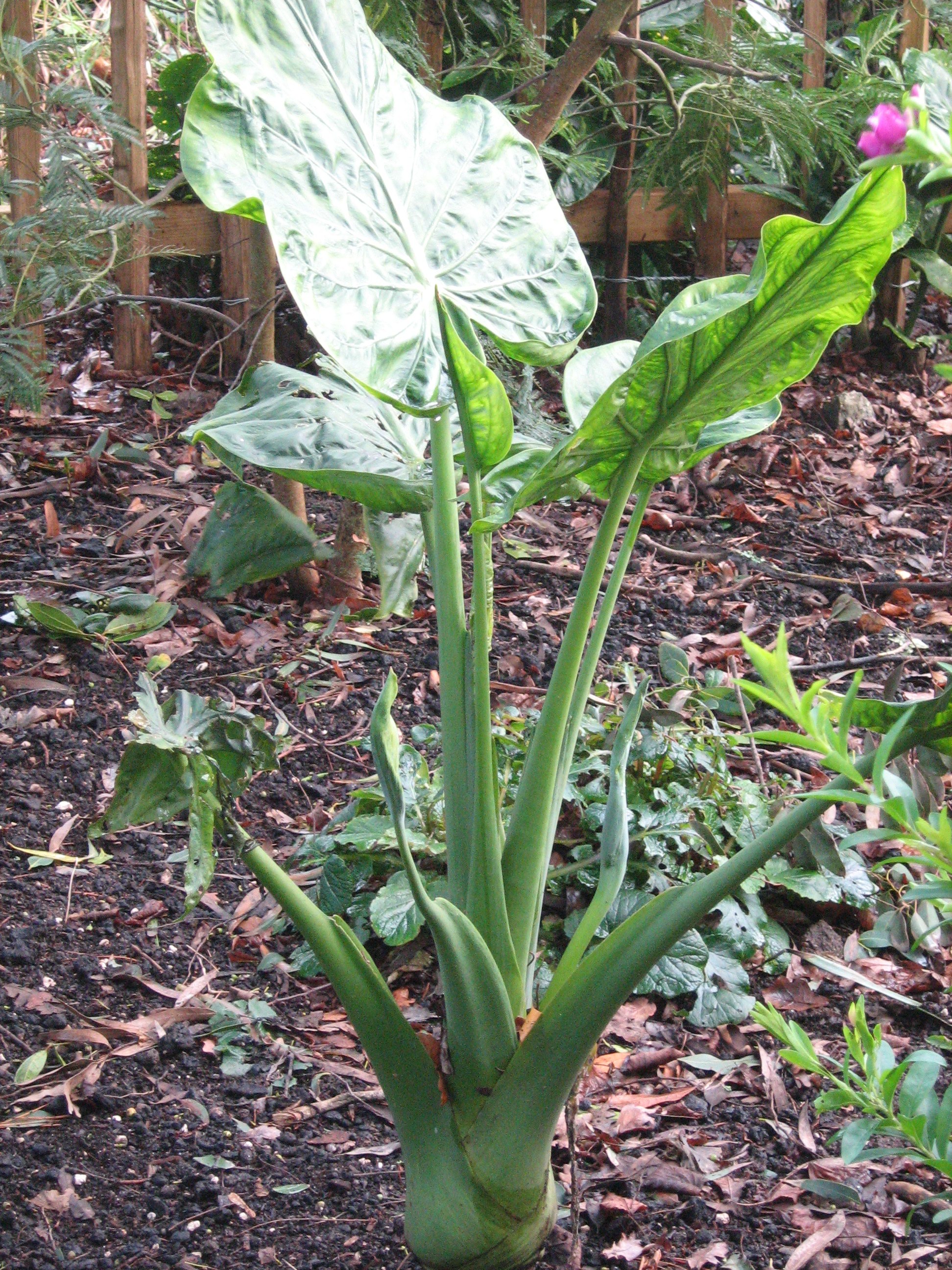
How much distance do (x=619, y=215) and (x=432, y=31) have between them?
843 mm

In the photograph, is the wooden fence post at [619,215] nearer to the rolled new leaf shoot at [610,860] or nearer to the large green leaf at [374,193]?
the large green leaf at [374,193]

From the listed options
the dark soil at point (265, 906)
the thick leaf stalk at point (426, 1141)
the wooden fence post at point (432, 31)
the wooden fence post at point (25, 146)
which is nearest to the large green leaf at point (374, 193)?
the thick leaf stalk at point (426, 1141)

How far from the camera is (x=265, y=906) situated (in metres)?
1.74

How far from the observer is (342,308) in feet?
3.57

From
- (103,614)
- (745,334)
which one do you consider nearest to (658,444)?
(745,334)

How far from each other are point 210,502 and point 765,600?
1.43 m

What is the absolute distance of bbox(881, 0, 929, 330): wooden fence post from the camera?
11.2 ft

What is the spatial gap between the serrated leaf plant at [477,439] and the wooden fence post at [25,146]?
1550 mm

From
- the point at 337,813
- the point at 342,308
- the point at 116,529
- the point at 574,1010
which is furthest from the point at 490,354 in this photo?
the point at 574,1010

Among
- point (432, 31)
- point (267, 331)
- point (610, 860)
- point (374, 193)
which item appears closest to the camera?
point (610, 860)

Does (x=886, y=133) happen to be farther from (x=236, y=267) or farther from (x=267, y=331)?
(x=236, y=267)

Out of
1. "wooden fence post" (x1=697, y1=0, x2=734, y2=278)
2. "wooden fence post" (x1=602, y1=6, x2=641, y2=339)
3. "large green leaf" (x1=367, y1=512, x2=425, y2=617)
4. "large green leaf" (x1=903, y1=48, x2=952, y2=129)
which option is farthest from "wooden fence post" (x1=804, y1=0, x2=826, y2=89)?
"large green leaf" (x1=367, y1=512, x2=425, y2=617)

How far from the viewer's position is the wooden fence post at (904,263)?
341 centimetres

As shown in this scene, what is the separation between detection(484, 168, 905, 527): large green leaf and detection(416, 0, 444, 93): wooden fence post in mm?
2148
